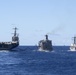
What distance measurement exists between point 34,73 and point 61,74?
17.0 feet

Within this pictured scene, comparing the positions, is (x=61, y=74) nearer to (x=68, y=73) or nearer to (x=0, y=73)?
(x=68, y=73)

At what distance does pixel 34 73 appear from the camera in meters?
85.2

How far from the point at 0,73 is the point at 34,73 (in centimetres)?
634

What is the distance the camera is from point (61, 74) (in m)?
83.5

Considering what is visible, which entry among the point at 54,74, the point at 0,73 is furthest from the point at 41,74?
the point at 0,73

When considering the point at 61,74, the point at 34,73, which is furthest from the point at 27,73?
the point at 61,74

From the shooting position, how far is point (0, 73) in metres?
85.9

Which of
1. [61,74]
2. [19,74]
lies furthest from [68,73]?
[19,74]

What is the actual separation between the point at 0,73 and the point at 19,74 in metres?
4.68

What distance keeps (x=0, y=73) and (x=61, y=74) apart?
451 inches

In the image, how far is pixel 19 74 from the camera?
83.0 meters

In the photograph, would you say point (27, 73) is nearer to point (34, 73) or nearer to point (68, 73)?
point (34, 73)

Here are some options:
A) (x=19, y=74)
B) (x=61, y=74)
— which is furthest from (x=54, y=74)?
(x=19, y=74)

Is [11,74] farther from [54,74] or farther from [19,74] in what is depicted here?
[54,74]
